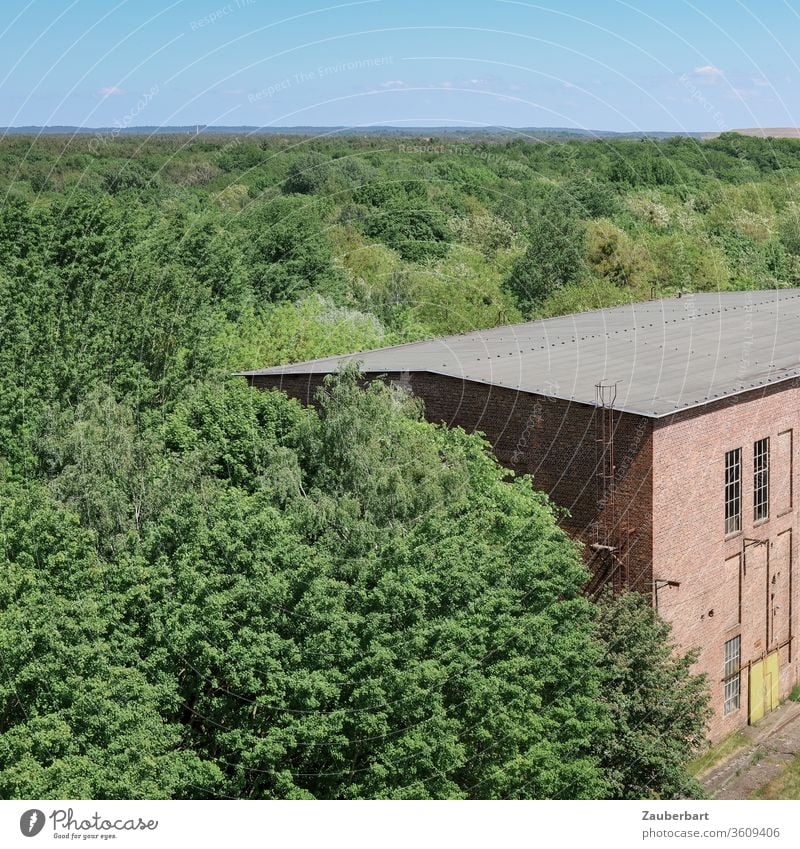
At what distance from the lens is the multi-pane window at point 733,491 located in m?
32.9

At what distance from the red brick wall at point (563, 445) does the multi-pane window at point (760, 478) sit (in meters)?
5.56

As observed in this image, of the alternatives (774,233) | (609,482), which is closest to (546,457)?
(609,482)

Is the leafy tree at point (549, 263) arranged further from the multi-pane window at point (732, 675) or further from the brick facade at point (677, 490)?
the multi-pane window at point (732, 675)

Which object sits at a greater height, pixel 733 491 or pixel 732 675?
pixel 733 491

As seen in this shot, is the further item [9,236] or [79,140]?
[79,140]

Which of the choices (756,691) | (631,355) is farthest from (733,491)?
(631,355)

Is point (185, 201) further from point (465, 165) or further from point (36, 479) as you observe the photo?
point (36, 479)

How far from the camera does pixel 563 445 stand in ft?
102

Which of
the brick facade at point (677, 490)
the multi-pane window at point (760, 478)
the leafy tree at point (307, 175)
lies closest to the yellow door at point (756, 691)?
the brick facade at point (677, 490)

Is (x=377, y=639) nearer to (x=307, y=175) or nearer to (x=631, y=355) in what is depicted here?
(x=631, y=355)

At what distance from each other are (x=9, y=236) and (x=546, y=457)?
25.7 m

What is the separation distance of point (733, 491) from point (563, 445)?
521 centimetres

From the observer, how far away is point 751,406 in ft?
109

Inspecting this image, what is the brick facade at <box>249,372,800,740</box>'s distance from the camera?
30.1 m
